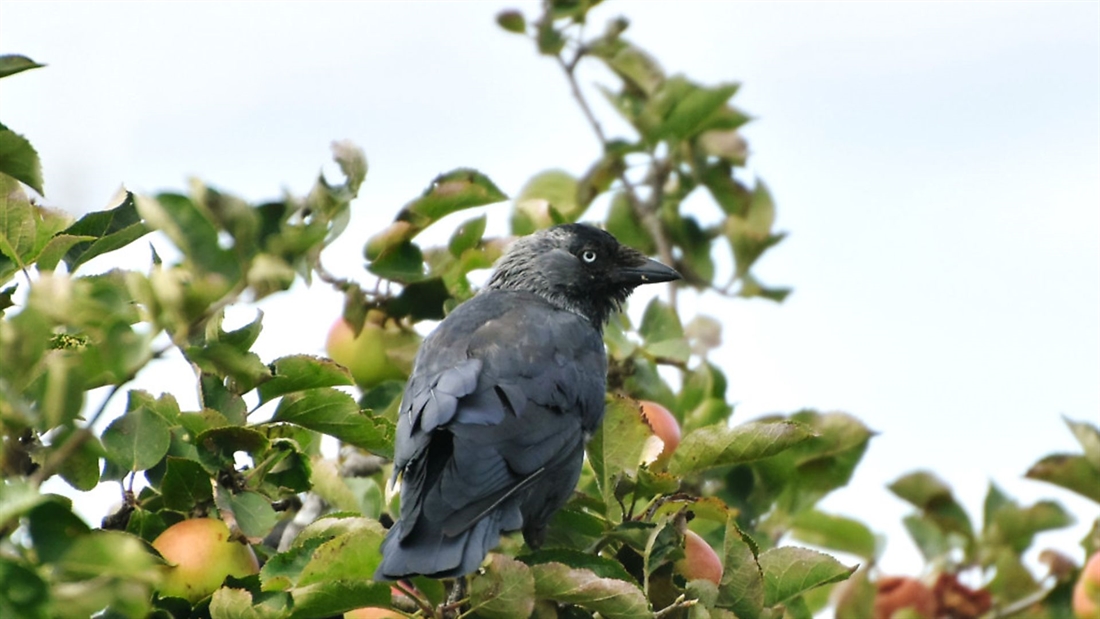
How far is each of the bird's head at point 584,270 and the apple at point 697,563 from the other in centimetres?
192

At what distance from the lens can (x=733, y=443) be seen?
3.94 meters

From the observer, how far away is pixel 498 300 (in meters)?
5.14

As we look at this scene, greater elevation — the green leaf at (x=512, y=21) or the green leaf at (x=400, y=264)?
the green leaf at (x=512, y=21)

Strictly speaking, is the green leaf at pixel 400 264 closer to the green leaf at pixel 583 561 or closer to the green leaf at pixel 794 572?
the green leaf at pixel 583 561

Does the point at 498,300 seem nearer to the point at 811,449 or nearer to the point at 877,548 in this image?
the point at 811,449

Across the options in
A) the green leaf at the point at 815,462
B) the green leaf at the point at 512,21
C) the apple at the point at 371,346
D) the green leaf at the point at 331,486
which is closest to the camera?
the green leaf at the point at 331,486

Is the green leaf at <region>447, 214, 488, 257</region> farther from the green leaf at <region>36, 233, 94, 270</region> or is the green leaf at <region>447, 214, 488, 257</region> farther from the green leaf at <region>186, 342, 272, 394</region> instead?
the green leaf at <region>186, 342, 272, 394</region>

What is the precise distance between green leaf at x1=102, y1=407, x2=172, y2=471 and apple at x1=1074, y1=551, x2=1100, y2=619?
298 centimetres

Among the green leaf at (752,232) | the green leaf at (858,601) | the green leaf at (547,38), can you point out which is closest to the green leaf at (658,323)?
the green leaf at (752,232)

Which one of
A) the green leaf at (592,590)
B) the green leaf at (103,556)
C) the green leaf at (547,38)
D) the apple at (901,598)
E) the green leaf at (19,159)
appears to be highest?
the green leaf at (19,159)

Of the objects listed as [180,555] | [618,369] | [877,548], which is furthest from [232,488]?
[877,548]

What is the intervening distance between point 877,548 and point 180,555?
9.70ft

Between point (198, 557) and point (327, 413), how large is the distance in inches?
20.2

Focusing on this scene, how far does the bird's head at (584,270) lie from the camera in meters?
5.80
